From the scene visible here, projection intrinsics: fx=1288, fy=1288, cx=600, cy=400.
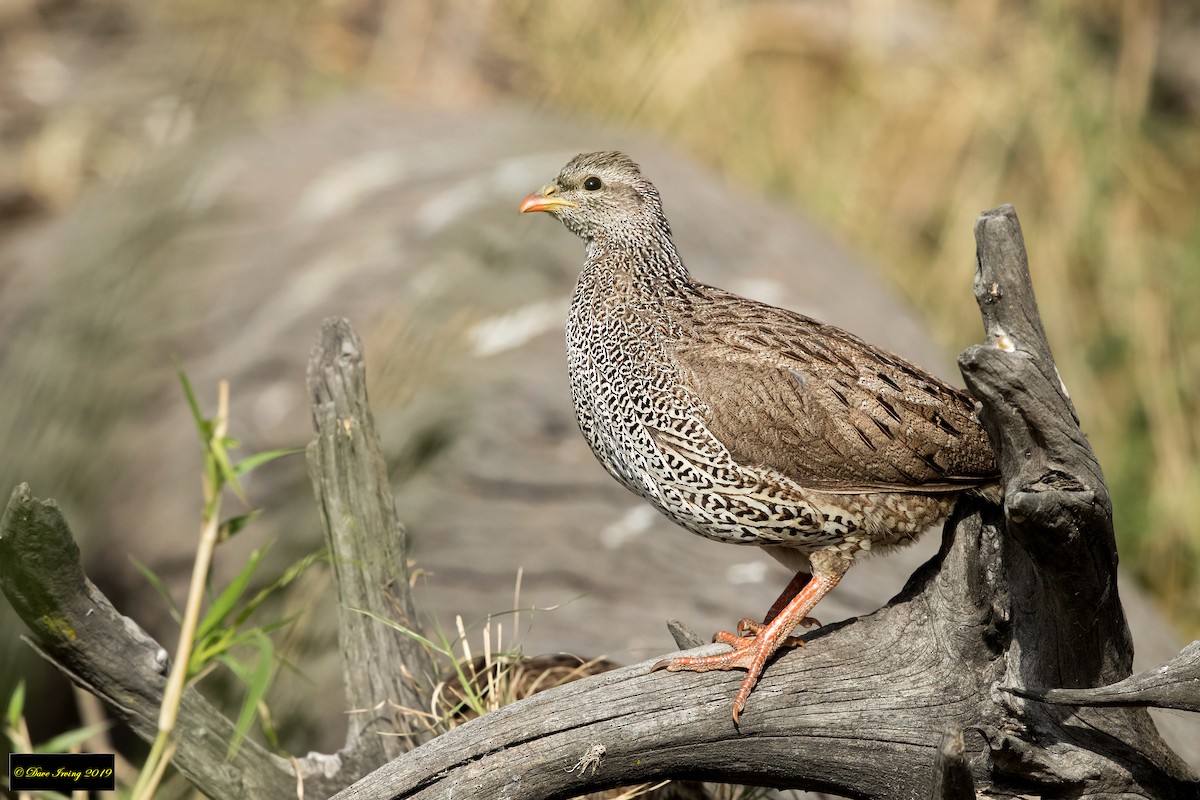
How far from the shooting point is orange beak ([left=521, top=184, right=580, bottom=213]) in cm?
379

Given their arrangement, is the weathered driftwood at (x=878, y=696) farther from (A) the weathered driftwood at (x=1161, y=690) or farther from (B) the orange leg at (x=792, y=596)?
(B) the orange leg at (x=792, y=596)

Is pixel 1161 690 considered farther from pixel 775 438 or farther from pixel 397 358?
pixel 397 358

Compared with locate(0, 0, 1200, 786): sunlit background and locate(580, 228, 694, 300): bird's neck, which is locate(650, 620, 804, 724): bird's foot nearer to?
locate(580, 228, 694, 300): bird's neck

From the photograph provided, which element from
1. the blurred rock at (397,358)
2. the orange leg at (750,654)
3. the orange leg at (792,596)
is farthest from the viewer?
the orange leg at (792,596)

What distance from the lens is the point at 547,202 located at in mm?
3824

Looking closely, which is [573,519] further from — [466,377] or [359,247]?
[359,247]

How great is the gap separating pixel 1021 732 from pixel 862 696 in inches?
14.2

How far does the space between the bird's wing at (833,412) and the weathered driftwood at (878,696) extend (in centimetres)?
18

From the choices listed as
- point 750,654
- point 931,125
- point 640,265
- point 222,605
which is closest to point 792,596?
point 750,654

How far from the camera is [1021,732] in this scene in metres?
2.83

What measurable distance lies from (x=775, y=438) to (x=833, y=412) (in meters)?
0.16

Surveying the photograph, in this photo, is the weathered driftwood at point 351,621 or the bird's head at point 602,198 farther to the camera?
the bird's head at point 602,198

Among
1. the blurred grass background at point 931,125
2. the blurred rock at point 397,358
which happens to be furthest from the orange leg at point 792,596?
the blurred grass background at point 931,125

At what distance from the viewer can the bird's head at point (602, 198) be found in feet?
12.5
